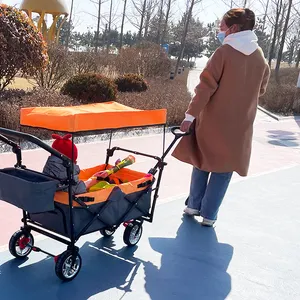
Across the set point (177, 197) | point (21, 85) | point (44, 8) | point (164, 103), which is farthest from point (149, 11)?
point (177, 197)

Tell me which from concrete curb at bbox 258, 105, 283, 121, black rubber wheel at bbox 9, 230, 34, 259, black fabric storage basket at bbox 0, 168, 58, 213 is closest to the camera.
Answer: black fabric storage basket at bbox 0, 168, 58, 213

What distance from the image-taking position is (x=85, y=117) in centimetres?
266

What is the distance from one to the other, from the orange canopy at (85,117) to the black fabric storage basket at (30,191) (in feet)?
1.02

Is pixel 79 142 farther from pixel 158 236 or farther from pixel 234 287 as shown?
pixel 234 287

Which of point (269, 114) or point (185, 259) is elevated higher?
point (185, 259)

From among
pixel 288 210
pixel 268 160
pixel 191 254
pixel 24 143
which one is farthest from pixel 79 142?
pixel 191 254

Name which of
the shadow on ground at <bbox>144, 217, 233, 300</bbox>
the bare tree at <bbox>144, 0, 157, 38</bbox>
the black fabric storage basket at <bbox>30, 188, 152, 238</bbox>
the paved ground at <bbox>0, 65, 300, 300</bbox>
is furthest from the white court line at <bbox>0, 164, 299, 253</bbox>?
the bare tree at <bbox>144, 0, 157, 38</bbox>

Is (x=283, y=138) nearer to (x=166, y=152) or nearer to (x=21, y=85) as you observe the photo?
(x=166, y=152)

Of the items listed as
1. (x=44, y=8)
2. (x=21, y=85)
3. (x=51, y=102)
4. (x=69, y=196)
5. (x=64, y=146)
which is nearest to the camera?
(x=69, y=196)

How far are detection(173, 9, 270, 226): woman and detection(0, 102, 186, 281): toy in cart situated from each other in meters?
0.48

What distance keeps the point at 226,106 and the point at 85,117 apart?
4.20ft

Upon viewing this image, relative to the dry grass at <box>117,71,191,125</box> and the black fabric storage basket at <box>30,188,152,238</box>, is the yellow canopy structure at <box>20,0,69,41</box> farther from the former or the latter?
the black fabric storage basket at <box>30,188,152,238</box>

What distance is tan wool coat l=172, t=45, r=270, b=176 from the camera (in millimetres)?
3434

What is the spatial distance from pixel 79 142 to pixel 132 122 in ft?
12.7
